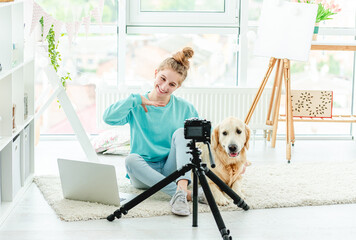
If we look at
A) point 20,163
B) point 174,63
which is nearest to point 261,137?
point 174,63

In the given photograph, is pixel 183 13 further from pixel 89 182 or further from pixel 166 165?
pixel 89 182

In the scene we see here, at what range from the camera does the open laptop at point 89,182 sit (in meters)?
2.65

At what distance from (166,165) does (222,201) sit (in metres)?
0.35

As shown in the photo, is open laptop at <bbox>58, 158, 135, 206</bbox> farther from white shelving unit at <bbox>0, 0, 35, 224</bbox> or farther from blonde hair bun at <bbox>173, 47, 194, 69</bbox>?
blonde hair bun at <bbox>173, 47, 194, 69</bbox>

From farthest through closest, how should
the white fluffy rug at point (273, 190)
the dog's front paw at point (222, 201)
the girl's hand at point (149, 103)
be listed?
the girl's hand at point (149, 103)
the dog's front paw at point (222, 201)
the white fluffy rug at point (273, 190)

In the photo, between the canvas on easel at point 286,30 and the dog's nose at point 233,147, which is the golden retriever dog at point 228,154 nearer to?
the dog's nose at point 233,147

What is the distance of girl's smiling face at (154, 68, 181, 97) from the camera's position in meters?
2.85

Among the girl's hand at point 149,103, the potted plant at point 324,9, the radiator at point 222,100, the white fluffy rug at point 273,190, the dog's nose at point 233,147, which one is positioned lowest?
the white fluffy rug at point 273,190

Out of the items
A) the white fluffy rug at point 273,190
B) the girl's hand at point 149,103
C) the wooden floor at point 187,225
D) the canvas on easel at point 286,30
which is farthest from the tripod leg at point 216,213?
the canvas on easel at point 286,30

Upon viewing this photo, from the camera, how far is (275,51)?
385cm

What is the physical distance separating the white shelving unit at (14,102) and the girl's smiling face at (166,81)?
2.07 feet

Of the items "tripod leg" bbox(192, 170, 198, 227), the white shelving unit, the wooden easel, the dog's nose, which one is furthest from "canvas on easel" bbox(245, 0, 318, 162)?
the white shelving unit

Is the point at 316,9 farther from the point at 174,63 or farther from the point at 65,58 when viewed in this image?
the point at 65,58

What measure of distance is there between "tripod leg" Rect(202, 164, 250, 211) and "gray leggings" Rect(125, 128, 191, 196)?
295 mm
